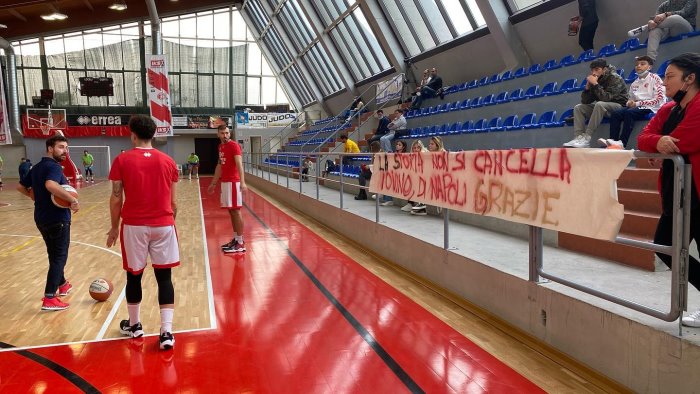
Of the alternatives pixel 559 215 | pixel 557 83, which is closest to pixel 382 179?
pixel 559 215

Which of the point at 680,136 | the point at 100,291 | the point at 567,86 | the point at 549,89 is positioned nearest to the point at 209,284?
the point at 100,291

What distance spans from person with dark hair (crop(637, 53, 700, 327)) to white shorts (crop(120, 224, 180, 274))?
3351 millimetres

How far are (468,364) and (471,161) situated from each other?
188 cm

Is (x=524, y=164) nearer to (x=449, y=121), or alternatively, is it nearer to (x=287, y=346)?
(x=287, y=346)

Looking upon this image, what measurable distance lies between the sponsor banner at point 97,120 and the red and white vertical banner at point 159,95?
16593 millimetres

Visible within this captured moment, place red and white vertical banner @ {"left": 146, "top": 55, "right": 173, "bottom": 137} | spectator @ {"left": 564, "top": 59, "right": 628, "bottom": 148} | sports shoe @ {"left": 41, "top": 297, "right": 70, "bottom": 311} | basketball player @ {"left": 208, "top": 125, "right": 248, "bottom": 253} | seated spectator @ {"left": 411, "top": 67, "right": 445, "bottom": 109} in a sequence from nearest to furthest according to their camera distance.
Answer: sports shoe @ {"left": 41, "top": 297, "right": 70, "bottom": 311}, spectator @ {"left": 564, "top": 59, "right": 628, "bottom": 148}, basketball player @ {"left": 208, "top": 125, "right": 248, "bottom": 253}, seated spectator @ {"left": 411, "top": 67, "right": 445, "bottom": 109}, red and white vertical banner @ {"left": 146, "top": 55, "right": 173, "bottom": 137}

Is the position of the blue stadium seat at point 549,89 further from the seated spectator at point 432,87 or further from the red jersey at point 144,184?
the red jersey at point 144,184

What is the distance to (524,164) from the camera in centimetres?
393

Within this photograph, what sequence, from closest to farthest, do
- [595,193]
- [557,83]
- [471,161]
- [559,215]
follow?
[595,193] < [559,215] < [471,161] < [557,83]

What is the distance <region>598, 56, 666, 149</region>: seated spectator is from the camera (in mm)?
→ 6160

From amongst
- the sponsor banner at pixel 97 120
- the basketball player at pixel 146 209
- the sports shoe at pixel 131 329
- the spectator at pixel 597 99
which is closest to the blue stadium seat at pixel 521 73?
the spectator at pixel 597 99

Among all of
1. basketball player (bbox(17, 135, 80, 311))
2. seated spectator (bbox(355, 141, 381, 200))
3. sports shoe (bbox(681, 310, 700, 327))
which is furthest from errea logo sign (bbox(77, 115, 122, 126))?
sports shoe (bbox(681, 310, 700, 327))

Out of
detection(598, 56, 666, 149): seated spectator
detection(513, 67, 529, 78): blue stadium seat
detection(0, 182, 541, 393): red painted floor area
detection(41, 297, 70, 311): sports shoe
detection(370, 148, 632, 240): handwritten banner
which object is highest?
detection(513, 67, 529, 78): blue stadium seat

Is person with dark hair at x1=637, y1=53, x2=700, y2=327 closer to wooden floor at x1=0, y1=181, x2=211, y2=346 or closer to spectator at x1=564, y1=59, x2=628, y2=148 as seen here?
wooden floor at x1=0, y1=181, x2=211, y2=346
